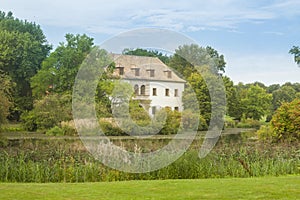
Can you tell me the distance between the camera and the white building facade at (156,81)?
15.7 metres

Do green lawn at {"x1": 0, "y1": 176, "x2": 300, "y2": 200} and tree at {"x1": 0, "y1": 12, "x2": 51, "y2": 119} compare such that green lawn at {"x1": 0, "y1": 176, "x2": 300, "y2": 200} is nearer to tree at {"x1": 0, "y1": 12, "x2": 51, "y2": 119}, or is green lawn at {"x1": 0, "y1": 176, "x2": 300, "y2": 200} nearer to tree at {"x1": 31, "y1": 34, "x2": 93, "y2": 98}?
tree at {"x1": 31, "y1": 34, "x2": 93, "y2": 98}

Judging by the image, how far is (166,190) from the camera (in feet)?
21.0

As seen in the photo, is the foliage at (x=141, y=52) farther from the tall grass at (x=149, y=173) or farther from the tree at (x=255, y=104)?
Result: the tree at (x=255, y=104)

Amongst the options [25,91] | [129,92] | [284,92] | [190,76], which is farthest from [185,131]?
[284,92]

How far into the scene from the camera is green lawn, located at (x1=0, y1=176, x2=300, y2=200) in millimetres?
5902

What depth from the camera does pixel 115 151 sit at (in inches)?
390

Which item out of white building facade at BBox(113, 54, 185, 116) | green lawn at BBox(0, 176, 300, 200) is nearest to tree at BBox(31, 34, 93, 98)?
white building facade at BBox(113, 54, 185, 116)

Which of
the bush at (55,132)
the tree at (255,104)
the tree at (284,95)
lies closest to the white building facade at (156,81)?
the bush at (55,132)

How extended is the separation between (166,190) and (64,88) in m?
23.7

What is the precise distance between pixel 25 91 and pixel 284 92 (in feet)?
84.6

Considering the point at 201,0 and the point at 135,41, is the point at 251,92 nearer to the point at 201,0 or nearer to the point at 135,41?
the point at 201,0

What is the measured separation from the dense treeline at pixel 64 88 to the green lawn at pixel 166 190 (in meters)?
4.62

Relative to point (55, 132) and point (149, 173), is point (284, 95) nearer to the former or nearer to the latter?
point (55, 132)

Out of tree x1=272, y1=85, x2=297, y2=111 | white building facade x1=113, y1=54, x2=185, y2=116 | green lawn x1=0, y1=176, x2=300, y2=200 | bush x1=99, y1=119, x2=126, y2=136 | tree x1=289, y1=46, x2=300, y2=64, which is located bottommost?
green lawn x1=0, y1=176, x2=300, y2=200
